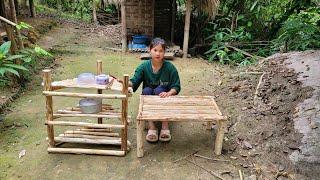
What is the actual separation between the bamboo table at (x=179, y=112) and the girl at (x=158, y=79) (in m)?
0.19

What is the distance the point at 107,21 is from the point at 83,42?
Answer: 5853 mm

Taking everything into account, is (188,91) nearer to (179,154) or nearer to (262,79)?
(262,79)

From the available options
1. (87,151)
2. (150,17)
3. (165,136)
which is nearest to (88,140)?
(87,151)

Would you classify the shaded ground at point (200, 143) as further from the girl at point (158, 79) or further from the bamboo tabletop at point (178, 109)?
the bamboo tabletop at point (178, 109)

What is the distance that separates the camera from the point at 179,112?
3.31 metres

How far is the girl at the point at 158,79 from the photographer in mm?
3723

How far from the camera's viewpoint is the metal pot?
130 inches

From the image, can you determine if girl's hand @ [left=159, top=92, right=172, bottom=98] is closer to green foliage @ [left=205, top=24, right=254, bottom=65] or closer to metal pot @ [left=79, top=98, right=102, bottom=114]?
metal pot @ [left=79, top=98, right=102, bottom=114]

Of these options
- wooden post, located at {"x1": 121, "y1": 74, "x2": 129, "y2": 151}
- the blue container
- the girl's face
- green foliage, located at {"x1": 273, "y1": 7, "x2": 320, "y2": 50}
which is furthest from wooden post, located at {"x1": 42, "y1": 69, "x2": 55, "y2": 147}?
green foliage, located at {"x1": 273, "y1": 7, "x2": 320, "y2": 50}

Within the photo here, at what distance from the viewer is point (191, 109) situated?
11.2 feet

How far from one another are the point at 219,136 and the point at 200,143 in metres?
0.46

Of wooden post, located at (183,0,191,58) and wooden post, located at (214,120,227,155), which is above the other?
wooden post, located at (183,0,191,58)

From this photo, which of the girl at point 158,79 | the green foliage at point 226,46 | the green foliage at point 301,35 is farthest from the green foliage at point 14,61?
the green foliage at point 301,35

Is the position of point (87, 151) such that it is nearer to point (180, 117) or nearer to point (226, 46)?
point (180, 117)
